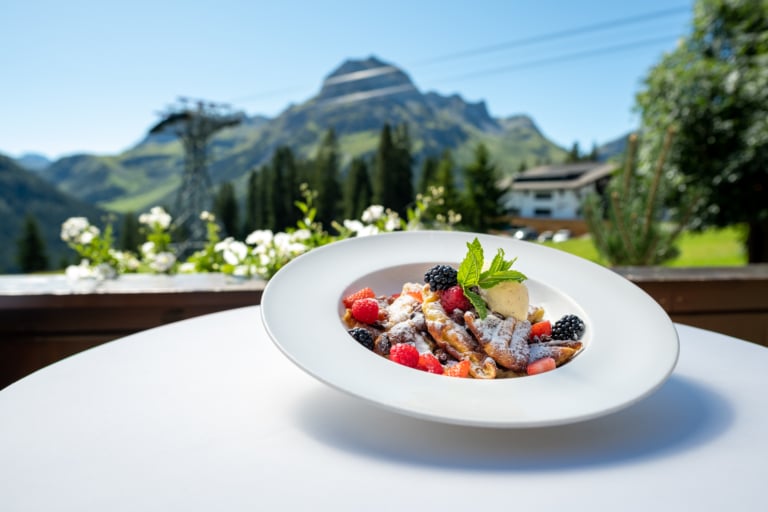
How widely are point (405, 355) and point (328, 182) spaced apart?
3340cm

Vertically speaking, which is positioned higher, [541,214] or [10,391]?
[10,391]

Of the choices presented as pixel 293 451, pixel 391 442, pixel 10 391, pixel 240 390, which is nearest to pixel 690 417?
pixel 391 442

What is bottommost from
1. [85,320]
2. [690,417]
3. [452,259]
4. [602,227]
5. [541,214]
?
[541,214]

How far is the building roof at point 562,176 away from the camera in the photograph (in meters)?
44.3

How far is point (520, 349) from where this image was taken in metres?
0.85

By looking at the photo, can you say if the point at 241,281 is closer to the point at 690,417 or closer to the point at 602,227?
the point at 690,417

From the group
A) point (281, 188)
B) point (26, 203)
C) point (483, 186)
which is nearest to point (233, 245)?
point (483, 186)

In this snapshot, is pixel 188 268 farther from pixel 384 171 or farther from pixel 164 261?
pixel 384 171

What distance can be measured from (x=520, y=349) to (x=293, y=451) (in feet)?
1.28

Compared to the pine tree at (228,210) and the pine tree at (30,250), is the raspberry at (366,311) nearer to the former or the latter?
the pine tree at (228,210)

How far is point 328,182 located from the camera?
33688 mm

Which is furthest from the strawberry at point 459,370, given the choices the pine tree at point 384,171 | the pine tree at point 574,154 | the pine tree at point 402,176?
the pine tree at point 574,154

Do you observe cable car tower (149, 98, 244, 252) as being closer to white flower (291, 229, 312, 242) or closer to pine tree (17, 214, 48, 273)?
pine tree (17, 214, 48, 273)

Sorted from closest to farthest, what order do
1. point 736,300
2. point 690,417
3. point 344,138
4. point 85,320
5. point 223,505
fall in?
point 223,505
point 690,417
point 85,320
point 736,300
point 344,138
